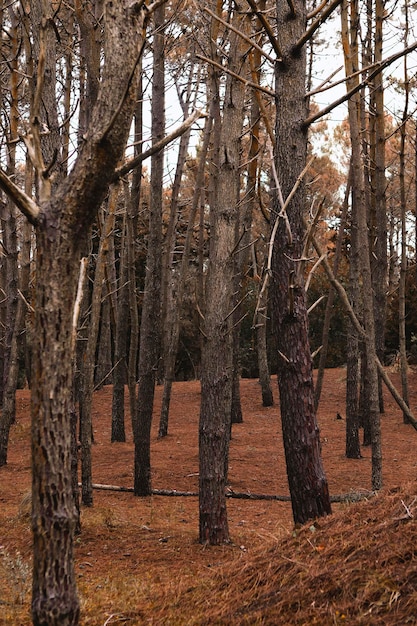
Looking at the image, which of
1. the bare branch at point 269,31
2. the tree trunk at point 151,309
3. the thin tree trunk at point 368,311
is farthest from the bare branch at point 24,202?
the tree trunk at point 151,309

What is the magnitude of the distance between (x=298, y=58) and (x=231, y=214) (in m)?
1.71

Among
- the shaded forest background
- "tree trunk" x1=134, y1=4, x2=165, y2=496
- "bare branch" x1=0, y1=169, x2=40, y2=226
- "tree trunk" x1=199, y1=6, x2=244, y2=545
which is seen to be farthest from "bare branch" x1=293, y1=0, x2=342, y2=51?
"tree trunk" x1=134, y1=4, x2=165, y2=496

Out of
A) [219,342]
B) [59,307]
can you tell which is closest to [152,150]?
[59,307]

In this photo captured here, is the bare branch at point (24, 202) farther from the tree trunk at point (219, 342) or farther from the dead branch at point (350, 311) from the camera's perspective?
the tree trunk at point (219, 342)

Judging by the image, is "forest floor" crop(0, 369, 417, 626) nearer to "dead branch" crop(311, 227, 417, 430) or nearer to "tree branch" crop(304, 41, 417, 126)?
"dead branch" crop(311, 227, 417, 430)

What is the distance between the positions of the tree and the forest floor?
116cm

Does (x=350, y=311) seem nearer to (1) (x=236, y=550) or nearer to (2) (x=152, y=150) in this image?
(1) (x=236, y=550)

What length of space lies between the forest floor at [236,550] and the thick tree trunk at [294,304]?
33cm

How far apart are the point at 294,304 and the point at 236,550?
2.36 m

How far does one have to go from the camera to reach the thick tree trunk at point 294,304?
4.56 m

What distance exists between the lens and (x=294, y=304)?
15.1 feet

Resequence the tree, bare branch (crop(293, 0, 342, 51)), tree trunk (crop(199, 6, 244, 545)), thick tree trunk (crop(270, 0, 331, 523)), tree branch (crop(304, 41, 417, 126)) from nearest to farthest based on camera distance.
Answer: the tree, tree branch (crop(304, 41, 417, 126)), bare branch (crop(293, 0, 342, 51)), thick tree trunk (crop(270, 0, 331, 523)), tree trunk (crop(199, 6, 244, 545))

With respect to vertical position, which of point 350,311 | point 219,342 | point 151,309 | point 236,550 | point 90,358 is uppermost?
point 151,309

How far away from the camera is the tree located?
230cm
